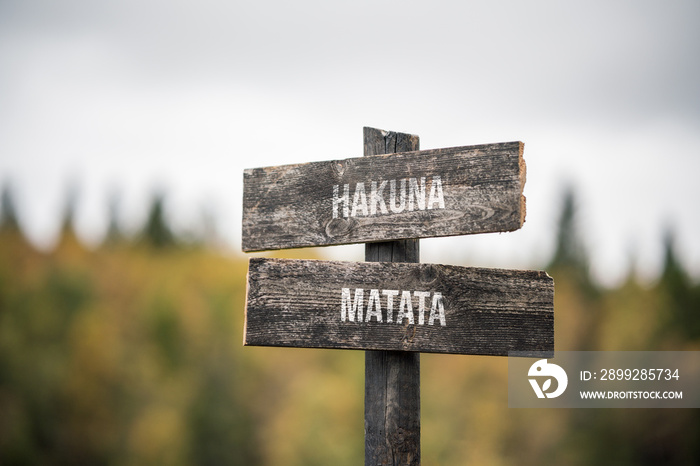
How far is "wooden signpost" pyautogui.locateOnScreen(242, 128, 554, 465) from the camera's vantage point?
6.68ft

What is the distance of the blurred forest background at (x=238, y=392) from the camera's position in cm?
2123

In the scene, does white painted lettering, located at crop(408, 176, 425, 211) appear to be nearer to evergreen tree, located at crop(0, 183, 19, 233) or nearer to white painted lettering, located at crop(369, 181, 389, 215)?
white painted lettering, located at crop(369, 181, 389, 215)

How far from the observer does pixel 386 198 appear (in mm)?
2121

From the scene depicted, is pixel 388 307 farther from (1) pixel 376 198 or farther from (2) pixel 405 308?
(1) pixel 376 198

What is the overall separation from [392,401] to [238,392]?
2271 centimetres

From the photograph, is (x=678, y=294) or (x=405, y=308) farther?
(x=678, y=294)

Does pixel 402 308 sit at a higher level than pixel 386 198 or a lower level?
lower

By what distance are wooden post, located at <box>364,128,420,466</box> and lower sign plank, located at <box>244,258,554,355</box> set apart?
13 centimetres
